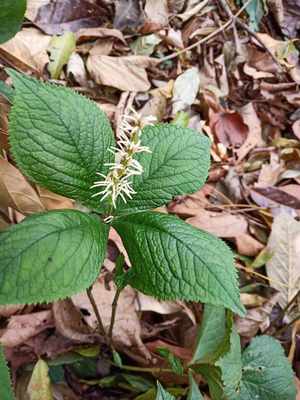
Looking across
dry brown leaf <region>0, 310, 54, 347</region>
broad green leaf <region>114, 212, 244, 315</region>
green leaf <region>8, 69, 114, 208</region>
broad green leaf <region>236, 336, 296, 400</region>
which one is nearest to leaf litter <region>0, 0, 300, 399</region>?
dry brown leaf <region>0, 310, 54, 347</region>

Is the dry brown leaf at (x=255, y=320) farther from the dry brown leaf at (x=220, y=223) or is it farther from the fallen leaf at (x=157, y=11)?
the fallen leaf at (x=157, y=11)

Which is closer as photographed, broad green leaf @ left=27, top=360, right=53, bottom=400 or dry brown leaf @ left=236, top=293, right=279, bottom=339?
broad green leaf @ left=27, top=360, right=53, bottom=400

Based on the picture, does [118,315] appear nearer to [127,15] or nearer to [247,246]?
[247,246]

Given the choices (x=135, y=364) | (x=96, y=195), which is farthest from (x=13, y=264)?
(x=135, y=364)

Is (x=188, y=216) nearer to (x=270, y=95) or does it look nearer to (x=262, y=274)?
(x=262, y=274)

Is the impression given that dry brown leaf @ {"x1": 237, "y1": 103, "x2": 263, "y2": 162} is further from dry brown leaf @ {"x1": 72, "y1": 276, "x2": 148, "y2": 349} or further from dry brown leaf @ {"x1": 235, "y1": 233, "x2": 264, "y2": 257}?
dry brown leaf @ {"x1": 72, "y1": 276, "x2": 148, "y2": 349}

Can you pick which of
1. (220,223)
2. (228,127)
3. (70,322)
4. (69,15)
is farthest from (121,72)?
(70,322)
